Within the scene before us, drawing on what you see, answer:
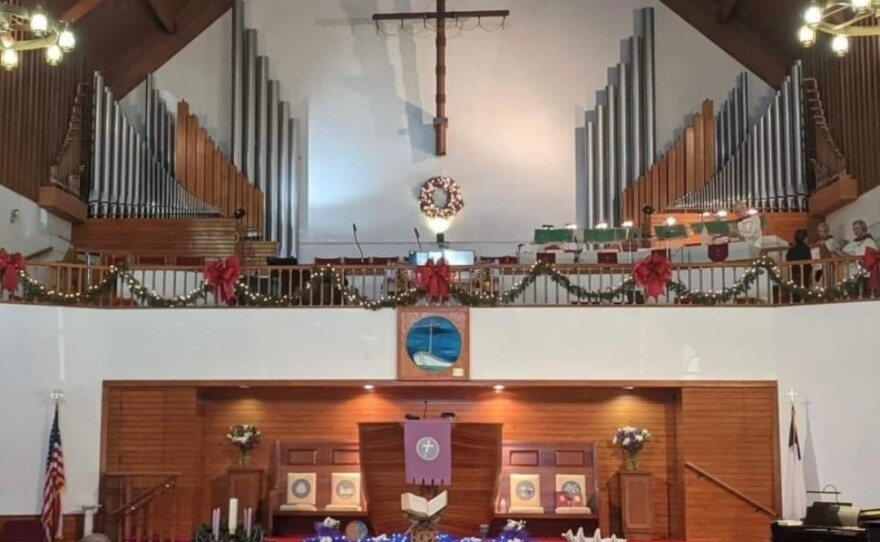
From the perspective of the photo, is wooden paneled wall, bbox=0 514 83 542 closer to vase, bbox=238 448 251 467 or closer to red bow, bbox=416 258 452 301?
vase, bbox=238 448 251 467

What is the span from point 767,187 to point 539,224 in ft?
11.7

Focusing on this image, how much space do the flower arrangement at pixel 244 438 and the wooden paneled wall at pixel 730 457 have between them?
5.17 m

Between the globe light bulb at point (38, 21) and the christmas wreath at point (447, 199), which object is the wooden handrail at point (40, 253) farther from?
the christmas wreath at point (447, 199)

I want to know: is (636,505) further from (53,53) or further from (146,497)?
(53,53)

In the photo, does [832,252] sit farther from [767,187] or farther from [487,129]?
[487,129]

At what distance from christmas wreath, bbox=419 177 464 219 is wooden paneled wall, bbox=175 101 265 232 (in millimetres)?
2607

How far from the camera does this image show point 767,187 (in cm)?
1427

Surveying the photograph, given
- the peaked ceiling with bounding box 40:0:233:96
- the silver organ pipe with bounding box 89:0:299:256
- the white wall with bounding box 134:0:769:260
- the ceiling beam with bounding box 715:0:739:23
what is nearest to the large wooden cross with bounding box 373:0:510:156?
the white wall with bounding box 134:0:769:260

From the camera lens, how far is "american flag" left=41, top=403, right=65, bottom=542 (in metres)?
10.4

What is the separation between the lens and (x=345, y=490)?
12.0 meters

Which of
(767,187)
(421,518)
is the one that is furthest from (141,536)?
(767,187)

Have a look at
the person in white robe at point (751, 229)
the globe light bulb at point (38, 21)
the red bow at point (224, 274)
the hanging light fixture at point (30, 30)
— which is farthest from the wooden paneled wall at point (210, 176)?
the globe light bulb at point (38, 21)

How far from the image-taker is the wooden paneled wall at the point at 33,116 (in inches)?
483

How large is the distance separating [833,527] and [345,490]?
574 centimetres
